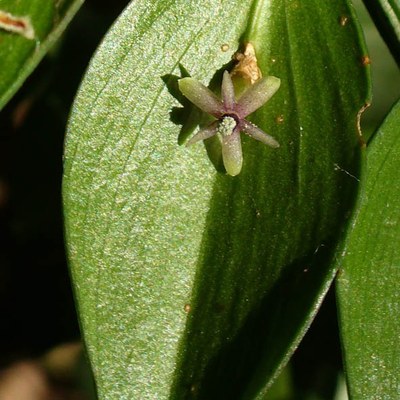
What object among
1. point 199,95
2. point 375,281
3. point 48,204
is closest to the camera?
point 199,95

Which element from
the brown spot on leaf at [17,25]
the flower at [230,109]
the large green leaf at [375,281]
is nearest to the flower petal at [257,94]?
the flower at [230,109]

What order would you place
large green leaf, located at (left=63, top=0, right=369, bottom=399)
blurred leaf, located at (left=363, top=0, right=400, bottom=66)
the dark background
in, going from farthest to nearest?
the dark background
blurred leaf, located at (left=363, top=0, right=400, bottom=66)
large green leaf, located at (left=63, top=0, right=369, bottom=399)

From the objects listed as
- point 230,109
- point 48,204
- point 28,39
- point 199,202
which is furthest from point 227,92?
point 48,204

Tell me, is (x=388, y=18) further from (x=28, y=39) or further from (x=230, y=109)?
(x=28, y=39)

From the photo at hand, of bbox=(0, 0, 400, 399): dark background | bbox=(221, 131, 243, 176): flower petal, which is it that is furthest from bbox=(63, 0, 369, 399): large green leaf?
bbox=(0, 0, 400, 399): dark background

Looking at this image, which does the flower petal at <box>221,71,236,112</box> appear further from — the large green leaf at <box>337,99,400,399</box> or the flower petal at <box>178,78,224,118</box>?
the large green leaf at <box>337,99,400,399</box>
